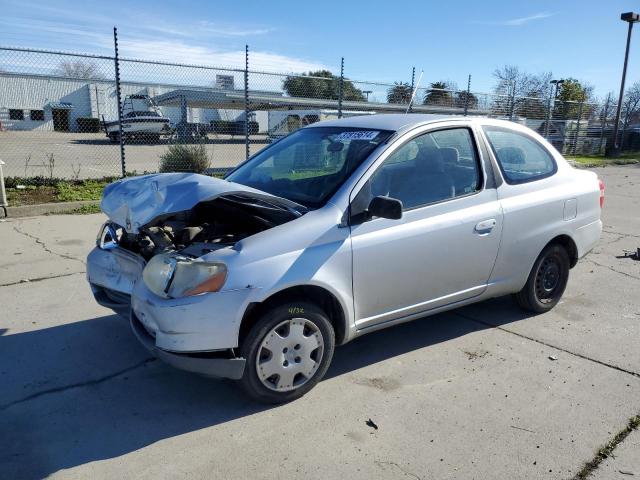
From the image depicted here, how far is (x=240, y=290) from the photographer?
2.95m

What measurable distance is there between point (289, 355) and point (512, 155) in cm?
259

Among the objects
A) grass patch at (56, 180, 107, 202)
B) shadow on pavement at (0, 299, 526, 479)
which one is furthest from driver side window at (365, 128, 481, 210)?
grass patch at (56, 180, 107, 202)

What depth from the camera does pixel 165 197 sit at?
3248 mm

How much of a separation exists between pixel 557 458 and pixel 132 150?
20.7 m

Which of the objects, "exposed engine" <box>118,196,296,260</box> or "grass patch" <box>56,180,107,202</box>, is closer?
"exposed engine" <box>118,196,296,260</box>

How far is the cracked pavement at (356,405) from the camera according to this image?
9.11ft

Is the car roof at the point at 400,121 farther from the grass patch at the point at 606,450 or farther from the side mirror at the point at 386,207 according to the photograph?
the grass patch at the point at 606,450

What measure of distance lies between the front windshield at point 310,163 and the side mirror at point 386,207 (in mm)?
363

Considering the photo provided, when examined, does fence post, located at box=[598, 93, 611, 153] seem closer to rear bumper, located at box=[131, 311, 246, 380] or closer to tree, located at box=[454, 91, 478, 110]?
tree, located at box=[454, 91, 478, 110]

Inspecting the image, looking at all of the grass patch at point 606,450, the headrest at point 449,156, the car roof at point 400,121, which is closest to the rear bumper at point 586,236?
the car roof at point 400,121

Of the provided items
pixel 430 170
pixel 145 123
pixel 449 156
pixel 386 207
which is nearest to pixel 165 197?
pixel 386 207

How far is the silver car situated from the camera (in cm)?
301

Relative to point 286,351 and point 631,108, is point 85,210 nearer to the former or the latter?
point 286,351

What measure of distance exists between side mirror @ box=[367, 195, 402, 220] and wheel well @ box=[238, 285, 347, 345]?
1.98ft
